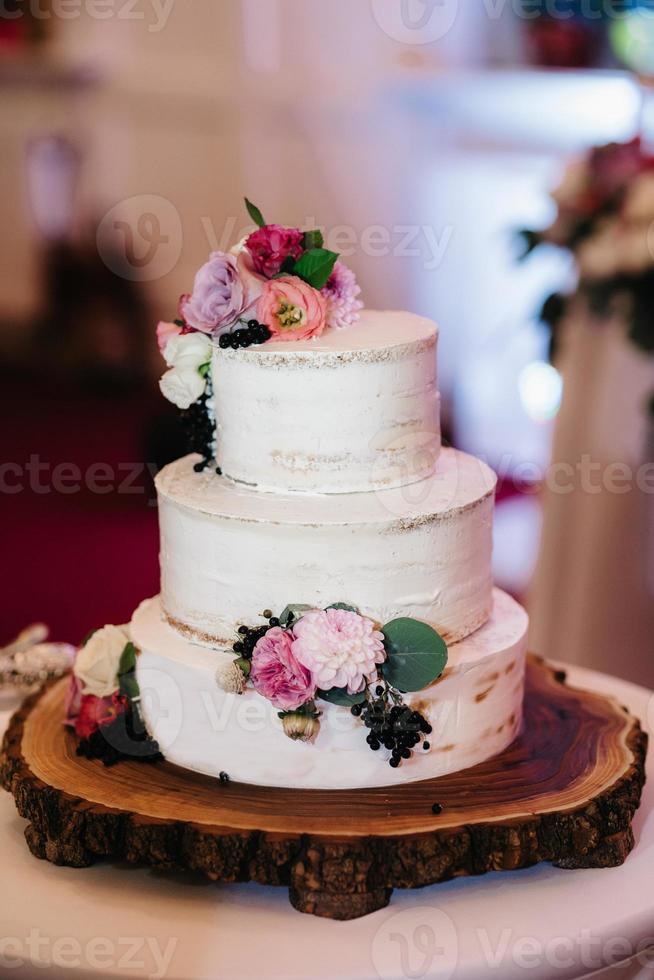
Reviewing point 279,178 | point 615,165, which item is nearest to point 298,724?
point 615,165

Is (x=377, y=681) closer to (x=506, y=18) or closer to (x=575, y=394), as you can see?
(x=575, y=394)

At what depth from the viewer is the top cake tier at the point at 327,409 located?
5.92 feet

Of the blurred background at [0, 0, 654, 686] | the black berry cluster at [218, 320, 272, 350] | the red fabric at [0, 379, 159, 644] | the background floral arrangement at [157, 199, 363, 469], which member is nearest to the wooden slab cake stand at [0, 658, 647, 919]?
the background floral arrangement at [157, 199, 363, 469]

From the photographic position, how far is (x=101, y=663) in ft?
6.52

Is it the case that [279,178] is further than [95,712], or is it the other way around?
[279,178]

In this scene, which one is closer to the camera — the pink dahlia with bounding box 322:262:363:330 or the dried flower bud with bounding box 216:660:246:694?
the dried flower bud with bounding box 216:660:246:694

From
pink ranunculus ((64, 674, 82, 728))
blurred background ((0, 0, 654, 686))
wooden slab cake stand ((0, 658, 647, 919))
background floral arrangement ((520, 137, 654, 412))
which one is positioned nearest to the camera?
wooden slab cake stand ((0, 658, 647, 919))

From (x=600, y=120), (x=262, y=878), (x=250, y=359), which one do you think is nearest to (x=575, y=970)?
(x=262, y=878)

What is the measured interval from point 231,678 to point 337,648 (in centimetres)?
18

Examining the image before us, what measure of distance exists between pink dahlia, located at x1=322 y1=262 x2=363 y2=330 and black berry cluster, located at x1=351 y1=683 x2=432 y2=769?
0.63 metres

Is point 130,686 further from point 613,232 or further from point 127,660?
point 613,232

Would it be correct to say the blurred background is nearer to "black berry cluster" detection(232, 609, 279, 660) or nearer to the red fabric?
the red fabric

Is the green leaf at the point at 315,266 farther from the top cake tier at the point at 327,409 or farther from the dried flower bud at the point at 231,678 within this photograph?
the dried flower bud at the point at 231,678

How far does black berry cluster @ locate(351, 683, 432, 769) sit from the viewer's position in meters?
1.78
